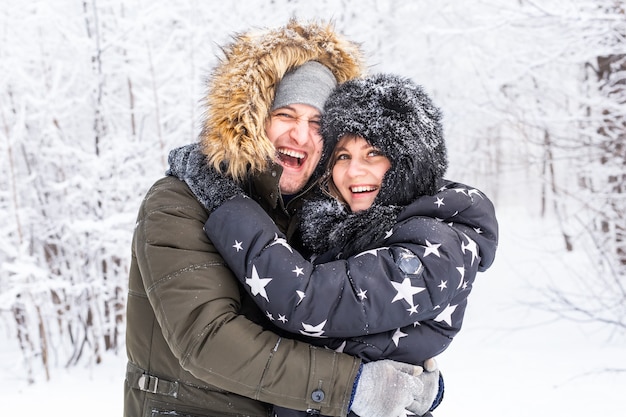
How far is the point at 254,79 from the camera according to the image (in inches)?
94.7

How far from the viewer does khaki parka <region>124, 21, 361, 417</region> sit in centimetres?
187

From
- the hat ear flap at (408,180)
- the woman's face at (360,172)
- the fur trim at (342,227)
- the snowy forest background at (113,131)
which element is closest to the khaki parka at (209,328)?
the fur trim at (342,227)

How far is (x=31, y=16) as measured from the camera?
6.63 metres

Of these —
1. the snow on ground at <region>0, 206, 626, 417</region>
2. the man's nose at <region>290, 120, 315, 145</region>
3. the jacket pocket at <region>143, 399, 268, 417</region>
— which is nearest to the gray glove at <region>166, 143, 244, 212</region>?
the man's nose at <region>290, 120, 315, 145</region>

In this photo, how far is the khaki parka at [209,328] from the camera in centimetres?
187

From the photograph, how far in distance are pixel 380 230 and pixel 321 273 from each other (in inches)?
13.5

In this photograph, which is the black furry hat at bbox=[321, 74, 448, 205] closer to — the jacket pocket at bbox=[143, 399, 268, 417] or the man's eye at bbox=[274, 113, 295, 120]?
the man's eye at bbox=[274, 113, 295, 120]

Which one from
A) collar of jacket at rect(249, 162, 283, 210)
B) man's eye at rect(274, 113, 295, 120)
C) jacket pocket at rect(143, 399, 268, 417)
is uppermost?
man's eye at rect(274, 113, 295, 120)

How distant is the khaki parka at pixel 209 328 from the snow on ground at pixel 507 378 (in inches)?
156

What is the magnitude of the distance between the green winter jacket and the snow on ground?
13.0 ft

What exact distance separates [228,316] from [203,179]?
21.2 inches

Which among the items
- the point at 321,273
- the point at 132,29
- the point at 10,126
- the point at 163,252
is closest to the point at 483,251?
the point at 321,273

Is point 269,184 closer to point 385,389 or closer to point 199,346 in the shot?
point 199,346

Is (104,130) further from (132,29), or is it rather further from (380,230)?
(380,230)
